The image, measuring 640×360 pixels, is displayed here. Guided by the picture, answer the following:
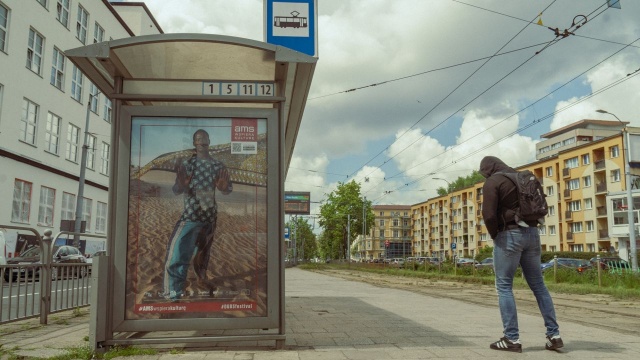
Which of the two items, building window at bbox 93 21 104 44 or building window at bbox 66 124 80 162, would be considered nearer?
building window at bbox 66 124 80 162

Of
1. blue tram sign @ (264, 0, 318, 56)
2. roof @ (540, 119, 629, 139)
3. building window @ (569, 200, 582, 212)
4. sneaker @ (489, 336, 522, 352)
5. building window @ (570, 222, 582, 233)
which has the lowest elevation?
sneaker @ (489, 336, 522, 352)

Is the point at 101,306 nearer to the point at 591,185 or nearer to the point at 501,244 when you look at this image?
the point at 501,244

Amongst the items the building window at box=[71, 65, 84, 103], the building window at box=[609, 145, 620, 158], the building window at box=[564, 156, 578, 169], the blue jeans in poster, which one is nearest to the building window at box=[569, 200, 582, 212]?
the building window at box=[564, 156, 578, 169]

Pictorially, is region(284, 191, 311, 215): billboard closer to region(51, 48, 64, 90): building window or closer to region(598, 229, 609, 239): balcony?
region(598, 229, 609, 239): balcony

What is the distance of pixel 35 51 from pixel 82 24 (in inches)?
293

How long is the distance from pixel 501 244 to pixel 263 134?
251 cm

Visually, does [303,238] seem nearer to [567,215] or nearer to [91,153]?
[567,215]

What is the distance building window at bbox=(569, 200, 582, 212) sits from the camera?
65.0 m

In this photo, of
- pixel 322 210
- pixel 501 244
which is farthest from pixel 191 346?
pixel 322 210

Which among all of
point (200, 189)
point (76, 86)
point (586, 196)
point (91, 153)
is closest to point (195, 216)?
point (200, 189)

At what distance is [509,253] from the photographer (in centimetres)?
525

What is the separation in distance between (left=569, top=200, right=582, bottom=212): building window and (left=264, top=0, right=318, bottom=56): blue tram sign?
211 feet

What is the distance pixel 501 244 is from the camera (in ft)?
17.5

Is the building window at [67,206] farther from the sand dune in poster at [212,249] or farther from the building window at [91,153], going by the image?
the sand dune in poster at [212,249]
